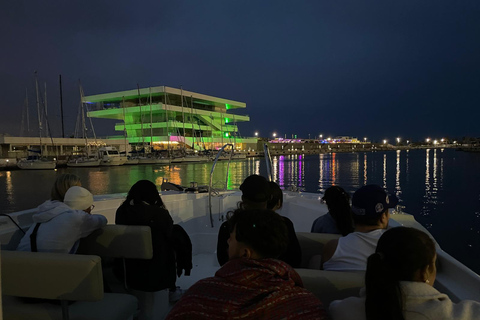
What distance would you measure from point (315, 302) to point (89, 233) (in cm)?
172

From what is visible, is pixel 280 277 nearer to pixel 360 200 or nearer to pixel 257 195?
pixel 360 200

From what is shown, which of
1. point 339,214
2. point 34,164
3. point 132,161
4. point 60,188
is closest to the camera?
point 60,188

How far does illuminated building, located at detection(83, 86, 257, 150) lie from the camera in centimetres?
4775

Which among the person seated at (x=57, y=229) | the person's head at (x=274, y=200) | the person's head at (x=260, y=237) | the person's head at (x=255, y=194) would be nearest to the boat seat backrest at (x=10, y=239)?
the person seated at (x=57, y=229)

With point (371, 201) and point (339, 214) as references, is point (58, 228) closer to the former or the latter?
point (371, 201)

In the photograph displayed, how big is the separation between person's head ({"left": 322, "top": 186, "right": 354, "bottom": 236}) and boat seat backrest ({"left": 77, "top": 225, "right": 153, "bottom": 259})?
143cm

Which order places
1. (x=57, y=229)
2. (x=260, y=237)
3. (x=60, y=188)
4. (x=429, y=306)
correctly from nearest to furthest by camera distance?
(x=429, y=306), (x=260, y=237), (x=57, y=229), (x=60, y=188)

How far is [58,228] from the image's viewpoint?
200 centimetres

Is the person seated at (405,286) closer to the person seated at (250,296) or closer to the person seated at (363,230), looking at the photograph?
the person seated at (250,296)

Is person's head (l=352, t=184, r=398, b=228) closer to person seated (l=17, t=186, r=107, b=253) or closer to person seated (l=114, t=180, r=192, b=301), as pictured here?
person seated (l=114, t=180, r=192, b=301)

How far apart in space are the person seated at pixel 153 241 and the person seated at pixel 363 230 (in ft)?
4.28

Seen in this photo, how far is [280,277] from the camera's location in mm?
1074

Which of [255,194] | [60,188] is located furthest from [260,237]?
[60,188]

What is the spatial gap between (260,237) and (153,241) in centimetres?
144
